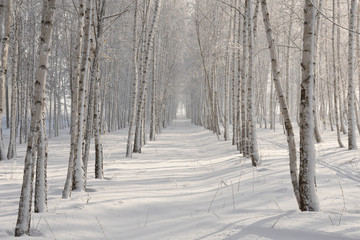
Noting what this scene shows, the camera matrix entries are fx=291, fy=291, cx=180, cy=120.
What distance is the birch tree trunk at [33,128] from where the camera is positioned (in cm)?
323

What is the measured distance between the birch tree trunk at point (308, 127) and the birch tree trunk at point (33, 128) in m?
3.29

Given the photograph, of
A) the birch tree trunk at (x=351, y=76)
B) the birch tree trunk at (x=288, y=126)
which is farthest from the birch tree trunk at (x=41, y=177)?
the birch tree trunk at (x=351, y=76)

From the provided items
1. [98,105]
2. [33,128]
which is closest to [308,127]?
[33,128]

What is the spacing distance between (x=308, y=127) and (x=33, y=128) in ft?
11.3

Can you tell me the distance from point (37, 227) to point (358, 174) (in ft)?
22.8

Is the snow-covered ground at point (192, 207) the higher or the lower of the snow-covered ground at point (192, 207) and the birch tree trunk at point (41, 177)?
the lower

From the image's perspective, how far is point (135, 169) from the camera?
876 cm

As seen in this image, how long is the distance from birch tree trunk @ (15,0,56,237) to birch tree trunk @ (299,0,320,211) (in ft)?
10.8

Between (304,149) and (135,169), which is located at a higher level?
(304,149)

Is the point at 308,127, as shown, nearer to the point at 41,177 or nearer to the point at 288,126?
the point at 288,126

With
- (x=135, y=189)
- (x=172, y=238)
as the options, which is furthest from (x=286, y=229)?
(x=135, y=189)

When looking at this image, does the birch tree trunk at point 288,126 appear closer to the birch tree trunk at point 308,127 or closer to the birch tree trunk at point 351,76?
the birch tree trunk at point 308,127

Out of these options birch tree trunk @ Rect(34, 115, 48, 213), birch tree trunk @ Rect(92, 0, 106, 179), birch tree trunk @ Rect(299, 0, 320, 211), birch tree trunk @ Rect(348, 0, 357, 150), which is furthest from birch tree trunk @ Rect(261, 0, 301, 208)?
birch tree trunk @ Rect(348, 0, 357, 150)

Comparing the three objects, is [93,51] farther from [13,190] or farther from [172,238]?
[172,238]
